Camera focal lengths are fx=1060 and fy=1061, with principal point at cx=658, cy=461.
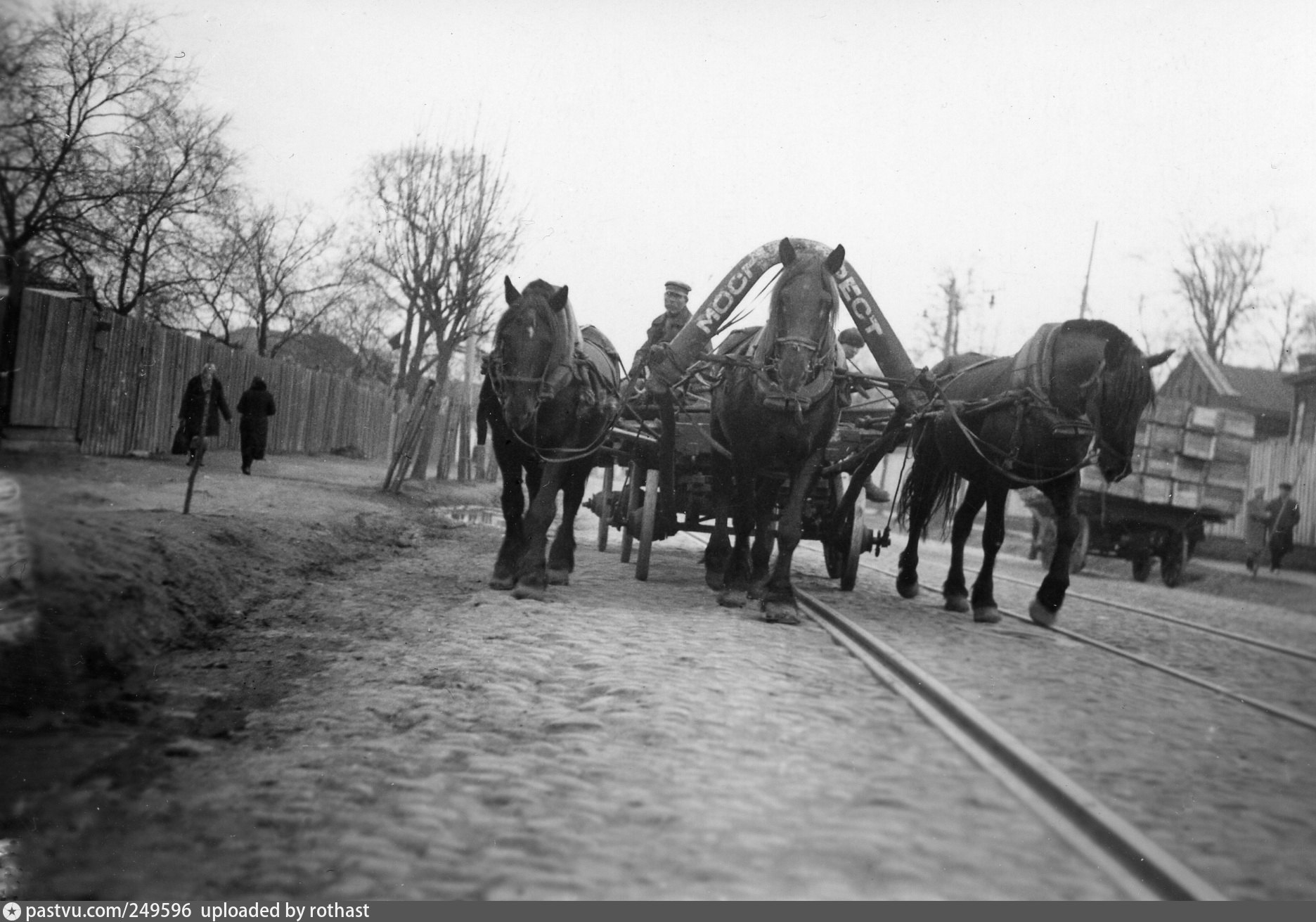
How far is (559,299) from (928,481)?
3801mm

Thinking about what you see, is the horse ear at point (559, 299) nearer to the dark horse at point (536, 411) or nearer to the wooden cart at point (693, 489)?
the dark horse at point (536, 411)

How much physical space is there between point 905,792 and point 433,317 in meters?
15.3

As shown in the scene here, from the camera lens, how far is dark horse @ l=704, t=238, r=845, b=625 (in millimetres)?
6812

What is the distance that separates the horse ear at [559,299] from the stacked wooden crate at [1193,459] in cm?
915

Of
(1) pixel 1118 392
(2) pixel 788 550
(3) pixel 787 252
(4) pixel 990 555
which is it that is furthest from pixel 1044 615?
(3) pixel 787 252

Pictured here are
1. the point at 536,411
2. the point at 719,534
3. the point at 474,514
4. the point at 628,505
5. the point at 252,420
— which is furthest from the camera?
the point at 474,514

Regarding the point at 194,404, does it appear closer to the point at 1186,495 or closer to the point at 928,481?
the point at 928,481

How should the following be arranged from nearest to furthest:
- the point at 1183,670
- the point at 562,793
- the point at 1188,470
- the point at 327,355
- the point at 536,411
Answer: the point at 562,793
the point at 1183,670
the point at 536,411
the point at 1188,470
the point at 327,355

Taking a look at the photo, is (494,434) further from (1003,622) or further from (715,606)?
(1003,622)

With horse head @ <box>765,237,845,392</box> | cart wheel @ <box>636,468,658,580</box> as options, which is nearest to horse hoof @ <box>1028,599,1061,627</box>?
horse head @ <box>765,237,845,392</box>

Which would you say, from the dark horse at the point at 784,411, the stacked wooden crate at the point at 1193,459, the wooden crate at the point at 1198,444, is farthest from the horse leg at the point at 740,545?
the wooden crate at the point at 1198,444

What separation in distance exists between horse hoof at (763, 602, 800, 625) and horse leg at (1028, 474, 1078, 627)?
71.3 inches

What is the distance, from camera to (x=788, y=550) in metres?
6.91

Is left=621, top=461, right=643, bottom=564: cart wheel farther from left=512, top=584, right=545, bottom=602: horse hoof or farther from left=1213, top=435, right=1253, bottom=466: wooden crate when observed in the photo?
left=1213, top=435, right=1253, bottom=466: wooden crate
